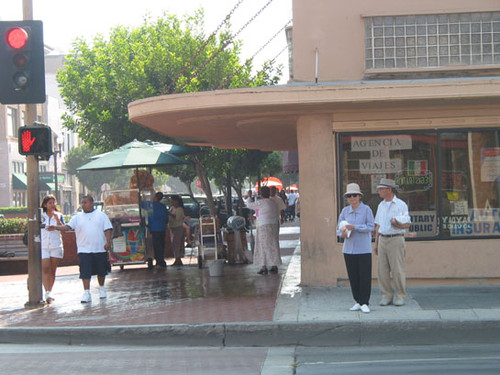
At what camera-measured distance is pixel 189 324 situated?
9.55m

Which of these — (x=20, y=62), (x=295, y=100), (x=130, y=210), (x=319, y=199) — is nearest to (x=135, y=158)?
(x=130, y=210)

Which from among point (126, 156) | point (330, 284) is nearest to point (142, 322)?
point (330, 284)

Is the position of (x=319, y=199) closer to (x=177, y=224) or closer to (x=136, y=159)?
(x=136, y=159)

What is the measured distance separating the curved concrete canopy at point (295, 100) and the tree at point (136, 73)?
1376cm

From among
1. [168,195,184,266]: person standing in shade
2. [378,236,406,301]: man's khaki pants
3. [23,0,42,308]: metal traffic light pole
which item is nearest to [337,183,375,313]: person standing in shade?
[378,236,406,301]: man's khaki pants

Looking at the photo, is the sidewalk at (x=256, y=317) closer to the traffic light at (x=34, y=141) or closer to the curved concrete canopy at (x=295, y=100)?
the traffic light at (x=34, y=141)

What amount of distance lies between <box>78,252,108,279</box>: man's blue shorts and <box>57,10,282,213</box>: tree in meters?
14.3

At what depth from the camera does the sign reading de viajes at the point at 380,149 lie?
1214cm

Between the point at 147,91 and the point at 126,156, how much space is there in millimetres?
12429

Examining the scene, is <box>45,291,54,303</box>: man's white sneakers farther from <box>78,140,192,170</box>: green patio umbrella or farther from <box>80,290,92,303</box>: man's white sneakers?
<box>78,140,192,170</box>: green patio umbrella

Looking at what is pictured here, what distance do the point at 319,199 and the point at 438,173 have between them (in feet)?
6.33

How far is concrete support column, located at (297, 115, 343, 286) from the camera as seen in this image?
12.1 meters

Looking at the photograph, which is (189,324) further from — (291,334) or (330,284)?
(330,284)

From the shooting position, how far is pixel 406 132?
1211 cm
